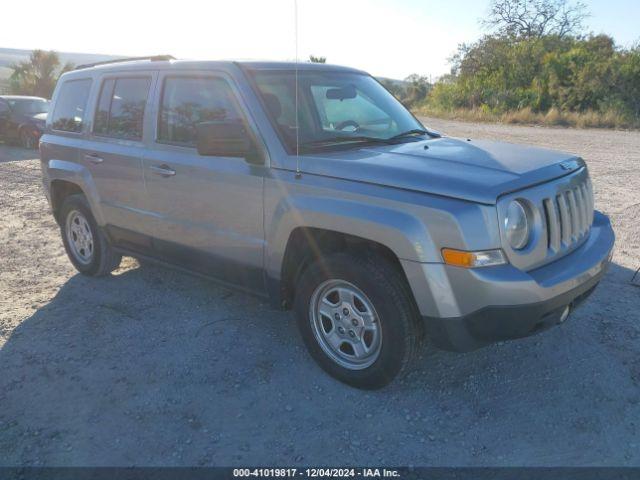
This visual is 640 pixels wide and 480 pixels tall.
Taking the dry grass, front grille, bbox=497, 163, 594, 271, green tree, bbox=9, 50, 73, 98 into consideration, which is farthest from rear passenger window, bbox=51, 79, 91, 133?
green tree, bbox=9, 50, 73, 98

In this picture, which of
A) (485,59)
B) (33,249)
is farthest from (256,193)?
(485,59)

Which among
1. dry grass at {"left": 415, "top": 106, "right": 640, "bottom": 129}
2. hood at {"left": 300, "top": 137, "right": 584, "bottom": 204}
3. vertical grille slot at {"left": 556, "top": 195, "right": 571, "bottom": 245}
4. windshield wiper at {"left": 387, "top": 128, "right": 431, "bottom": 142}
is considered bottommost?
dry grass at {"left": 415, "top": 106, "right": 640, "bottom": 129}

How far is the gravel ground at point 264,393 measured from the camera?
2.93m

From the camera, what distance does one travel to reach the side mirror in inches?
135

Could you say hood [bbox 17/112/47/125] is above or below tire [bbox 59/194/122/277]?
above

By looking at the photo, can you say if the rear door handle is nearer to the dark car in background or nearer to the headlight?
the headlight

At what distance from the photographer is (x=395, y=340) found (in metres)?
3.18

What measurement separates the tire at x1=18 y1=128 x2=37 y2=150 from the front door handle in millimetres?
13486

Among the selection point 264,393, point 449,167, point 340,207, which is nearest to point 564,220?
point 449,167

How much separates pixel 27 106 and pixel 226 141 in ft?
50.0

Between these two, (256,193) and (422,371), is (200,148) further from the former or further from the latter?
(422,371)

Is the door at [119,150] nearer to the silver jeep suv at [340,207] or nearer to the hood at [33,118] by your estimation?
the silver jeep suv at [340,207]

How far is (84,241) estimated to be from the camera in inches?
218

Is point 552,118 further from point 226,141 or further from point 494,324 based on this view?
point 494,324
